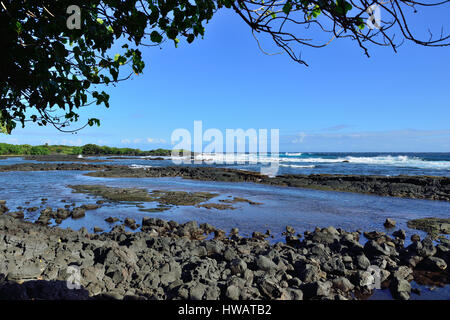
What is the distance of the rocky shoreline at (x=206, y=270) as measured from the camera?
12.7 ft

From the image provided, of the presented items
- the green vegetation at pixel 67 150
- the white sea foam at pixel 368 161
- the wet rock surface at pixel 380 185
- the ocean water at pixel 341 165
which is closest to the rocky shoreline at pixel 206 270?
the wet rock surface at pixel 380 185

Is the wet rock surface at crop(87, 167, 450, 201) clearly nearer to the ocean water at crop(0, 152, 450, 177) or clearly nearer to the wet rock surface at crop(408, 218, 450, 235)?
the wet rock surface at crop(408, 218, 450, 235)

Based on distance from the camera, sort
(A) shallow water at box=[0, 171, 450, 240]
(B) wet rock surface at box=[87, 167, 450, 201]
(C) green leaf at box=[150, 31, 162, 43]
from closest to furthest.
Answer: (C) green leaf at box=[150, 31, 162, 43] → (A) shallow water at box=[0, 171, 450, 240] → (B) wet rock surface at box=[87, 167, 450, 201]

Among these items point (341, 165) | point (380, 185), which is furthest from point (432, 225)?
point (341, 165)

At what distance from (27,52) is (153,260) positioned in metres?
3.58

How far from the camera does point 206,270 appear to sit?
4.59 metres

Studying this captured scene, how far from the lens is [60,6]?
9.21ft

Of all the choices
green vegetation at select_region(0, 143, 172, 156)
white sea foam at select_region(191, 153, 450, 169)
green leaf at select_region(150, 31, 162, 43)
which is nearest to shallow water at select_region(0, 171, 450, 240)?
green leaf at select_region(150, 31, 162, 43)

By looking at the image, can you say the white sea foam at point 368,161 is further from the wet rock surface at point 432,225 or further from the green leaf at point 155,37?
the green leaf at point 155,37

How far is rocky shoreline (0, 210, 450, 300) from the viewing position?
388 cm

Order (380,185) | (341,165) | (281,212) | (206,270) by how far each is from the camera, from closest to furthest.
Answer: (206,270) → (281,212) → (380,185) → (341,165)

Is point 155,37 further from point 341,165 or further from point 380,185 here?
point 341,165
